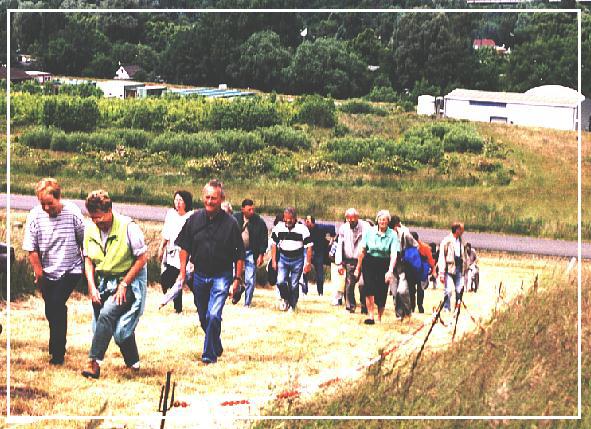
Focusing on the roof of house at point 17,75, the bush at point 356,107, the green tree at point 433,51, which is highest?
the green tree at point 433,51

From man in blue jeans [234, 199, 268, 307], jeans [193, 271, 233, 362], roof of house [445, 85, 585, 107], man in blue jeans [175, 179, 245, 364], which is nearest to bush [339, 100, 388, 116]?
roof of house [445, 85, 585, 107]

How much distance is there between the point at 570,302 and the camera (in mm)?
12312

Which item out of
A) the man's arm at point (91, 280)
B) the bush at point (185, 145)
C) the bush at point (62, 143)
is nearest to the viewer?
the man's arm at point (91, 280)

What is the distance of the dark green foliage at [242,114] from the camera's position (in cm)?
1295

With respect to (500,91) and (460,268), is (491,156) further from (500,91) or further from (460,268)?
(460,268)

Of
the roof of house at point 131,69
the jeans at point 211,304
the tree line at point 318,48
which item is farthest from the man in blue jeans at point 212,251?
the roof of house at point 131,69

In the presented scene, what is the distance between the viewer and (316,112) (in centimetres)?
1317

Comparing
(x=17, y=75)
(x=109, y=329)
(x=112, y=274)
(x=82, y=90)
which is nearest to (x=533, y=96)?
(x=82, y=90)

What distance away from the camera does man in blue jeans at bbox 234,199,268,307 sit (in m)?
11.7

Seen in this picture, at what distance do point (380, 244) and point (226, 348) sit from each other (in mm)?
1777

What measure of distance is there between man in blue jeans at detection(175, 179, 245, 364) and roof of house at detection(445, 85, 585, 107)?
3.36 metres

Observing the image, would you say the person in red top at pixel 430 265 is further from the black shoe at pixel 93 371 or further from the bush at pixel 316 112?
the black shoe at pixel 93 371

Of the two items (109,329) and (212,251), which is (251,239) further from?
(109,329)

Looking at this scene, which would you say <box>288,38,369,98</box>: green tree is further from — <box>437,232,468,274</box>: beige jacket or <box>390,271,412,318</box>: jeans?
<box>390,271,412,318</box>: jeans
